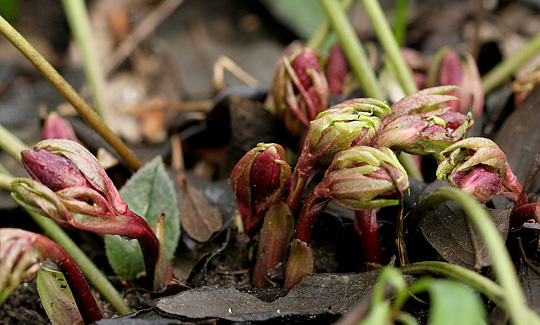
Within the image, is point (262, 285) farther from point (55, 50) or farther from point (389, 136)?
point (55, 50)

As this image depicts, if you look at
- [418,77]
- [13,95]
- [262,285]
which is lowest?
[262,285]

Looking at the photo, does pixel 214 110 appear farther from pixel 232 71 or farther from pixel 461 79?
pixel 461 79

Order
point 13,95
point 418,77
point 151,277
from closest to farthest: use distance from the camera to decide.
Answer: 1. point 151,277
2. point 418,77
3. point 13,95

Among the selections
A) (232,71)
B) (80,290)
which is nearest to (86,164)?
(80,290)

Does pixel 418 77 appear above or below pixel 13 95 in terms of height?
below

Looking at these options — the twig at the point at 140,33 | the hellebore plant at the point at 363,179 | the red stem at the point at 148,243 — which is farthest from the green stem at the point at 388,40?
the twig at the point at 140,33

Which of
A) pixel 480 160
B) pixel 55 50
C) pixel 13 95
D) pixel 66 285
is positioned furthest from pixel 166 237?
pixel 55 50
